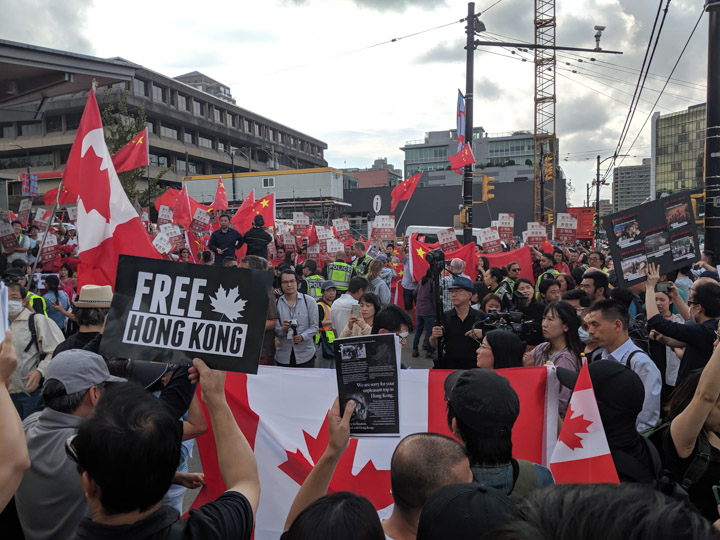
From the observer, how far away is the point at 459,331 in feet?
18.6

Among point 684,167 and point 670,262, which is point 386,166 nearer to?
point 684,167

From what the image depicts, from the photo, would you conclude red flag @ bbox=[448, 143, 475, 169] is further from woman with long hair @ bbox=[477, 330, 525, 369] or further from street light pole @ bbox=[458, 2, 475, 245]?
woman with long hair @ bbox=[477, 330, 525, 369]

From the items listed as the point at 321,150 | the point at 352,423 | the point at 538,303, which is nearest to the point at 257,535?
the point at 352,423

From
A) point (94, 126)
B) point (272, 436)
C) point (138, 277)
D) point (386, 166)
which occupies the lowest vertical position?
A: point (272, 436)

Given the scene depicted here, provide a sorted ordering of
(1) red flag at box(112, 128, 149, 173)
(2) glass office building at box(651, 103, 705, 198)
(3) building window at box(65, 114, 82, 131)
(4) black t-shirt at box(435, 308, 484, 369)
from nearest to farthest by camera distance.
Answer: (4) black t-shirt at box(435, 308, 484, 369)
(1) red flag at box(112, 128, 149, 173)
(3) building window at box(65, 114, 82, 131)
(2) glass office building at box(651, 103, 705, 198)

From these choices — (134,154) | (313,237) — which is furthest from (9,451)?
(313,237)

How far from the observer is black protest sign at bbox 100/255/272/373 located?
96.3 inches

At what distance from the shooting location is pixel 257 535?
337cm

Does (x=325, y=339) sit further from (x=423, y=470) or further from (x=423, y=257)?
(x=423, y=470)

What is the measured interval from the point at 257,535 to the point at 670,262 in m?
4.11

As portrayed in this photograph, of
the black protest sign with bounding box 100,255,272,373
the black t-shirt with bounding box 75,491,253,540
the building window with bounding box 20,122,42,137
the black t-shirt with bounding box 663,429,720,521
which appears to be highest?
the building window with bounding box 20,122,42,137

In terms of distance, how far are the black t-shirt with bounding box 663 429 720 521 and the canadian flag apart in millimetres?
833

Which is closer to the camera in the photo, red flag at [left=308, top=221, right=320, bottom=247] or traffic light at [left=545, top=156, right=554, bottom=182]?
red flag at [left=308, top=221, right=320, bottom=247]

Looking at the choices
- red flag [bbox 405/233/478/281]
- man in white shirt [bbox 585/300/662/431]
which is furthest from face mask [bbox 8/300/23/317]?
red flag [bbox 405/233/478/281]
